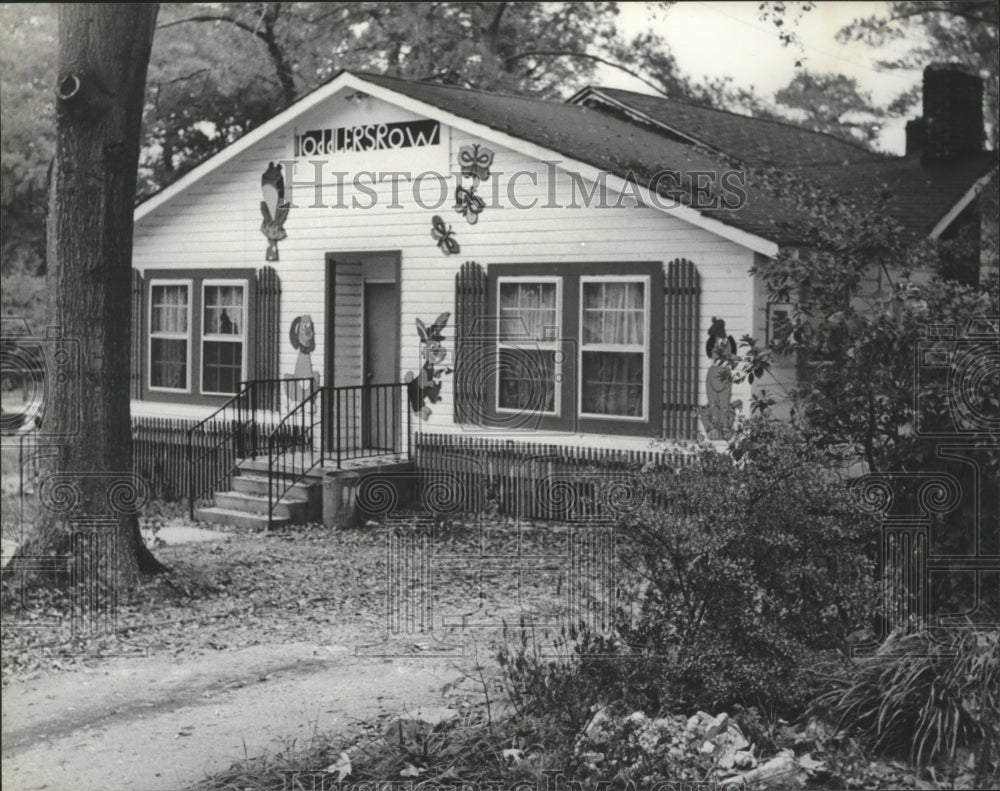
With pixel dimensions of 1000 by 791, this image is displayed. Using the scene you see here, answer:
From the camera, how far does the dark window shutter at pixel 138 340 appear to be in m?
19.3

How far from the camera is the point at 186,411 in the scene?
18.7 m

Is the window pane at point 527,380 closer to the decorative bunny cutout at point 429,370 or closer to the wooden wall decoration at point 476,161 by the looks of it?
the decorative bunny cutout at point 429,370

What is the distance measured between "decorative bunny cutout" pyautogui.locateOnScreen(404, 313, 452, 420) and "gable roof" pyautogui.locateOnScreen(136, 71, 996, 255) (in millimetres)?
2569

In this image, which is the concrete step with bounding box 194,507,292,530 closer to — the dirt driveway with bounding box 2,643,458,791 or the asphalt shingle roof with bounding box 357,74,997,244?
the asphalt shingle roof with bounding box 357,74,997,244

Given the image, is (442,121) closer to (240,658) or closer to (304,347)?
(304,347)

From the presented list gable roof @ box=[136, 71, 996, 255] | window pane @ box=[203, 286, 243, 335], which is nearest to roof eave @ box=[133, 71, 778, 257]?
gable roof @ box=[136, 71, 996, 255]

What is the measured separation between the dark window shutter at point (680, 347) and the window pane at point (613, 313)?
41 cm

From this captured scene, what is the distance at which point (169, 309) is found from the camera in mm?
19016

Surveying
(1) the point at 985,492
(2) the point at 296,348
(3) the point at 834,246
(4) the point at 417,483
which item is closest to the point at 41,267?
(2) the point at 296,348

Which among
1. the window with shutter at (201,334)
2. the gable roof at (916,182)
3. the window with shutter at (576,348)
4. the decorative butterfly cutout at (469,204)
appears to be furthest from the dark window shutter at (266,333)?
the gable roof at (916,182)

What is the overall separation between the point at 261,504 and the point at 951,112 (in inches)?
522

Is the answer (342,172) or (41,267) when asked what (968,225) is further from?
(41,267)

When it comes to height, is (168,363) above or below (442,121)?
below

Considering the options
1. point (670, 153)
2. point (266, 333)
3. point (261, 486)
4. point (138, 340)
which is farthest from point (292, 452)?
point (670, 153)
